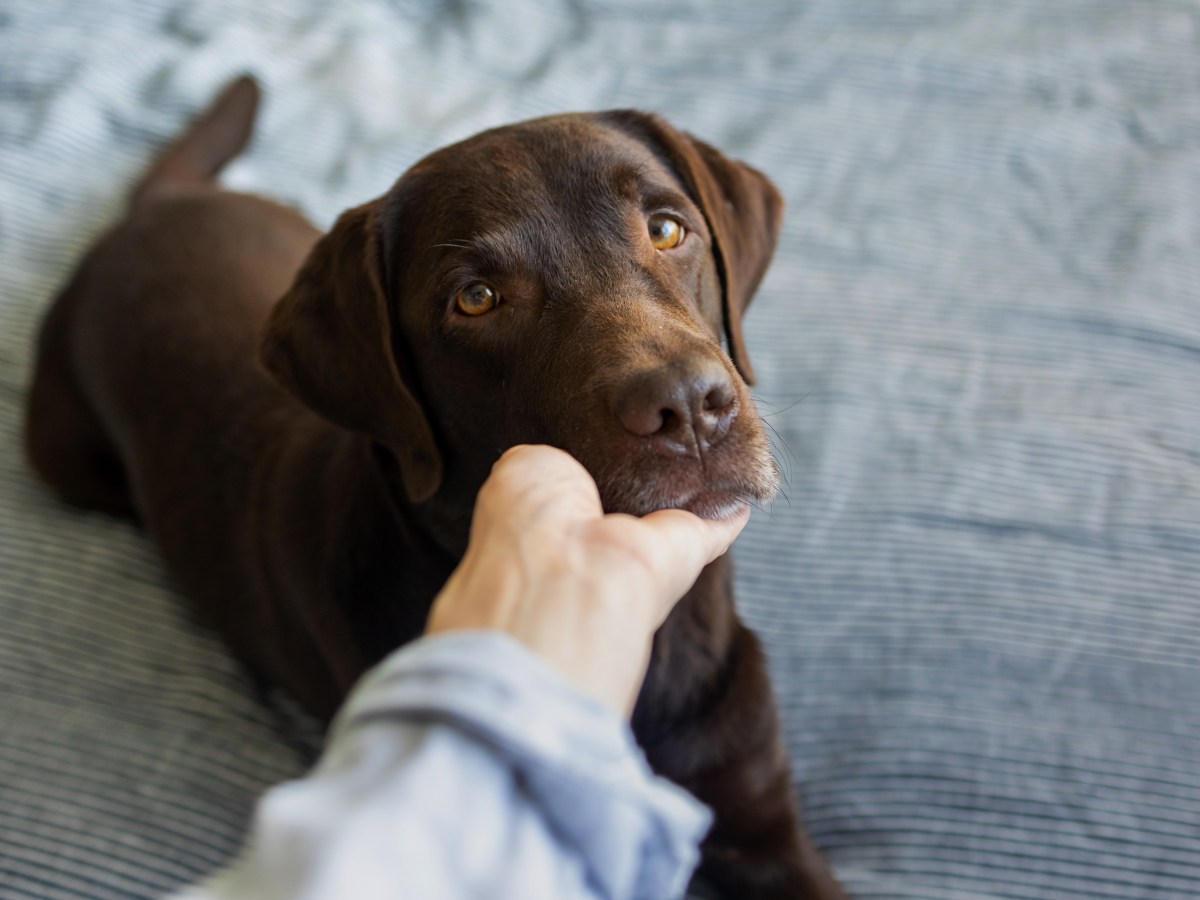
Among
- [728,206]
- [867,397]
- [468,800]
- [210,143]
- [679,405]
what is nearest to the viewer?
[468,800]

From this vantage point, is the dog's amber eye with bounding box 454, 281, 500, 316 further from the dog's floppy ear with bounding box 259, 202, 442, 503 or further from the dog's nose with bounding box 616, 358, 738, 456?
the dog's nose with bounding box 616, 358, 738, 456

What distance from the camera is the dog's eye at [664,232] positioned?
164 cm

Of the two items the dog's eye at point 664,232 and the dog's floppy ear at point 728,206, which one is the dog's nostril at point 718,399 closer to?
the dog's eye at point 664,232

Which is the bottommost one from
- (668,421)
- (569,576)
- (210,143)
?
(210,143)

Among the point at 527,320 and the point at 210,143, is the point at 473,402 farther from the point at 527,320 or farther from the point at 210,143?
the point at 210,143

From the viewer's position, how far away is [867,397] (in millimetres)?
2541

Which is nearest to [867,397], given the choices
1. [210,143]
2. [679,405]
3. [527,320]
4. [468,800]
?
[527,320]

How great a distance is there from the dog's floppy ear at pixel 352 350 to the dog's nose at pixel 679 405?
1.43 feet

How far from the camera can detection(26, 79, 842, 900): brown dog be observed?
4.53 feet

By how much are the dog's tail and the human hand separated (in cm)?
239

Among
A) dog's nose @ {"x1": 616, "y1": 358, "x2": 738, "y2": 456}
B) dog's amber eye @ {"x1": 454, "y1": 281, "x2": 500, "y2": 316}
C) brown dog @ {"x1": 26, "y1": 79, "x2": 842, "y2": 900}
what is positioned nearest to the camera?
dog's nose @ {"x1": 616, "y1": 358, "x2": 738, "y2": 456}

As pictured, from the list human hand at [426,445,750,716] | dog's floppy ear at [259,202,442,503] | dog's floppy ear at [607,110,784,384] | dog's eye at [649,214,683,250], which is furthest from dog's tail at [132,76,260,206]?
human hand at [426,445,750,716]

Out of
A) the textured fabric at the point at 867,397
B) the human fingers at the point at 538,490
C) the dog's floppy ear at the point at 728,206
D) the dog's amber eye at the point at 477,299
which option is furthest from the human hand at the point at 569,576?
the textured fabric at the point at 867,397

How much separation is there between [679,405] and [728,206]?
772 millimetres
